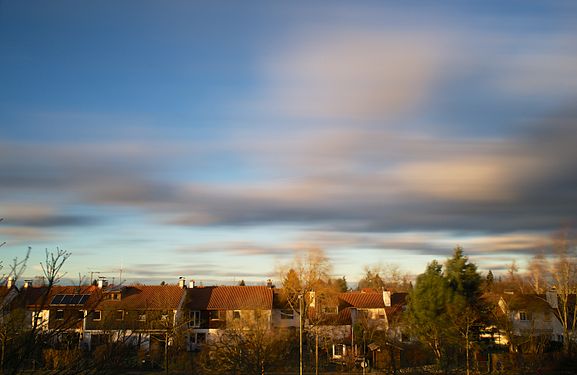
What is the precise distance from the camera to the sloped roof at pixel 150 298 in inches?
1969

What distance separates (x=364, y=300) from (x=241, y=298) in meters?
14.3

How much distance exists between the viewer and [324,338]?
48031 mm

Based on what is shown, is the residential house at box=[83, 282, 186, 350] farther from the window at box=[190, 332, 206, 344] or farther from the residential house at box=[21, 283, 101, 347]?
the residential house at box=[21, 283, 101, 347]

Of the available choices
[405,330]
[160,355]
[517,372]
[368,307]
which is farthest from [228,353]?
[368,307]

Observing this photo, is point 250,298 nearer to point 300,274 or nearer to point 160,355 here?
point 300,274

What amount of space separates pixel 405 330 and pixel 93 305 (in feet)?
121

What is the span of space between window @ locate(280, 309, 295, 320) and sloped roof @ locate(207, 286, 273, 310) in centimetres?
199

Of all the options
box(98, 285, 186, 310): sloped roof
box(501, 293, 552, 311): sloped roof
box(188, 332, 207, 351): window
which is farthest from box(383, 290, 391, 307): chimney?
box(98, 285, 186, 310): sloped roof

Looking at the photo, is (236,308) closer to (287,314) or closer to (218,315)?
(218,315)

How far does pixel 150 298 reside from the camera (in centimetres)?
5428

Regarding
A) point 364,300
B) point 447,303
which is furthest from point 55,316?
point 364,300

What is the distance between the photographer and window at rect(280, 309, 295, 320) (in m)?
55.4

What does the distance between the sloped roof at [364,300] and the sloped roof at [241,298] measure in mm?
9516

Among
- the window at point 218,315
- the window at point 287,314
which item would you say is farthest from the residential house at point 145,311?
the window at point 287,314
